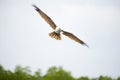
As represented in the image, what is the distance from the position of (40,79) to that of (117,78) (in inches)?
88.6

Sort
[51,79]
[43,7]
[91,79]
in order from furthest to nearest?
[91,79]
[51,79]
[43,7]

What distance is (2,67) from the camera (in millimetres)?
15188

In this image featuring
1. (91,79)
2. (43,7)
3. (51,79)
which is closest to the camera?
(43,7)

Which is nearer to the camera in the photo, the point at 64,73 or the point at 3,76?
the point at 3,76

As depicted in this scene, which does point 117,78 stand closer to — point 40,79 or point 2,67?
point 40,79

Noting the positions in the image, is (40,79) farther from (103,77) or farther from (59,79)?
(103,77)

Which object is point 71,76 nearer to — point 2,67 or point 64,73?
point 64,73

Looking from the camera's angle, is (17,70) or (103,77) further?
(103,77)

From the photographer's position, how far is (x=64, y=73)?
51.3 ft

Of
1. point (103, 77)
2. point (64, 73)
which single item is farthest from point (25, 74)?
point (103, 77)

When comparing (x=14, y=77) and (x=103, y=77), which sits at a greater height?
(x=103, y=77)

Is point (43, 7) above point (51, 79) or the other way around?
above

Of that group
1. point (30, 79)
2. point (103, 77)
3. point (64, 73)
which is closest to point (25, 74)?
point (30, 79)

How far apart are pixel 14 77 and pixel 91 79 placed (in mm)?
2853
